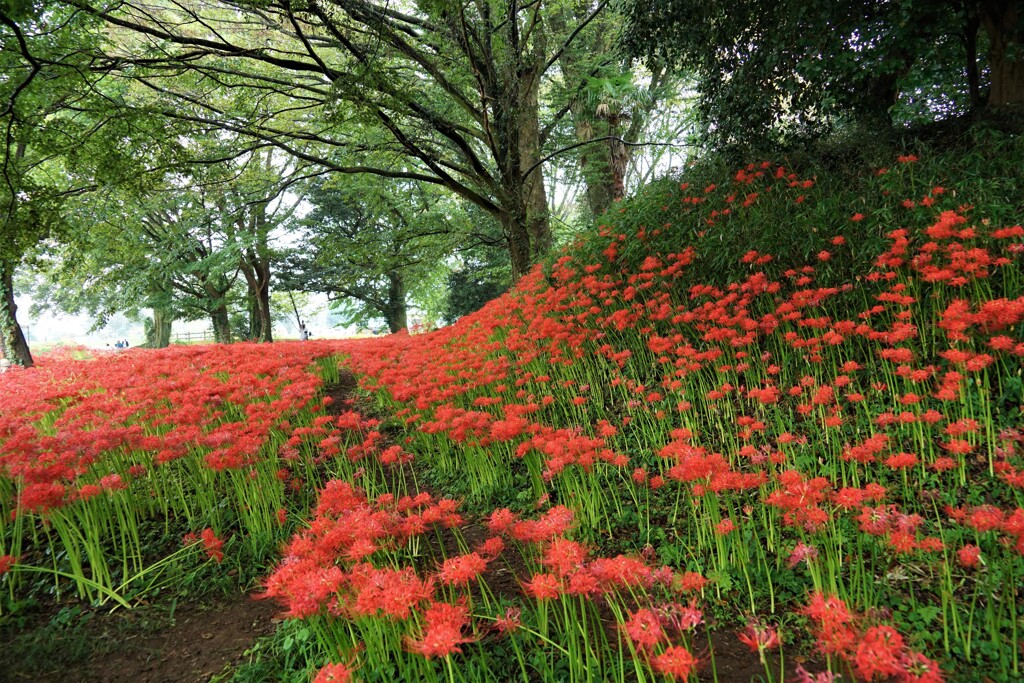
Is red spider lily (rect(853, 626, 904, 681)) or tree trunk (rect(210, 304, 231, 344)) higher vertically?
tree trunk (rect(210, 304, 231, 344))

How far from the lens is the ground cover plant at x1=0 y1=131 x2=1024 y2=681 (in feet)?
6.75

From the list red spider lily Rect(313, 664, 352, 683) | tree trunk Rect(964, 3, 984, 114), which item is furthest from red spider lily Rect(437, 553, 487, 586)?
tree trunk Rect(964, 3, 984, 114)

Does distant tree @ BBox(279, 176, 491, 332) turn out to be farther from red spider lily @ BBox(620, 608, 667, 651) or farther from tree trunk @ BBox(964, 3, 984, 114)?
red spider lily @ BBox(620, 608, 667, 651)

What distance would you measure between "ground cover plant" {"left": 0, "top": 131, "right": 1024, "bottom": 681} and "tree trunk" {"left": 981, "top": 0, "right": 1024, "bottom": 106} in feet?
4.23

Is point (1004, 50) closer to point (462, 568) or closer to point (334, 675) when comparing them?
point (462, 568)

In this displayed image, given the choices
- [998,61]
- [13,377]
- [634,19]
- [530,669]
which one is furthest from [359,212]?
[530,669]

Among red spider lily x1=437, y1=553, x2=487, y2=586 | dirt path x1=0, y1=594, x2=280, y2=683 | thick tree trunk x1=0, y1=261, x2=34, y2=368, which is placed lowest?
dirt path x1=0, y1=594, x2=280, y2=683

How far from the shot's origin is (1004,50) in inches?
229

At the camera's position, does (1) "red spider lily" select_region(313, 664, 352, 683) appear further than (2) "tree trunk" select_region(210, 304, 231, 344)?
No

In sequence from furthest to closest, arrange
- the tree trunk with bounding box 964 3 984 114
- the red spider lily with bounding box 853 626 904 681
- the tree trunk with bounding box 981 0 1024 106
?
1. the tree trunk with bounding box 964 3 984 114
2. the tree trunk with bounding box 981 0 1024 106
3. the red spider lily with bounding box 853 626 904 681

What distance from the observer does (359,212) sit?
67.3ft

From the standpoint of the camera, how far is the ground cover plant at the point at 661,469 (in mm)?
2057

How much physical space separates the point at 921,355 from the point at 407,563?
4.26m

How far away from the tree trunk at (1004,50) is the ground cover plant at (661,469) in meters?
1.29
